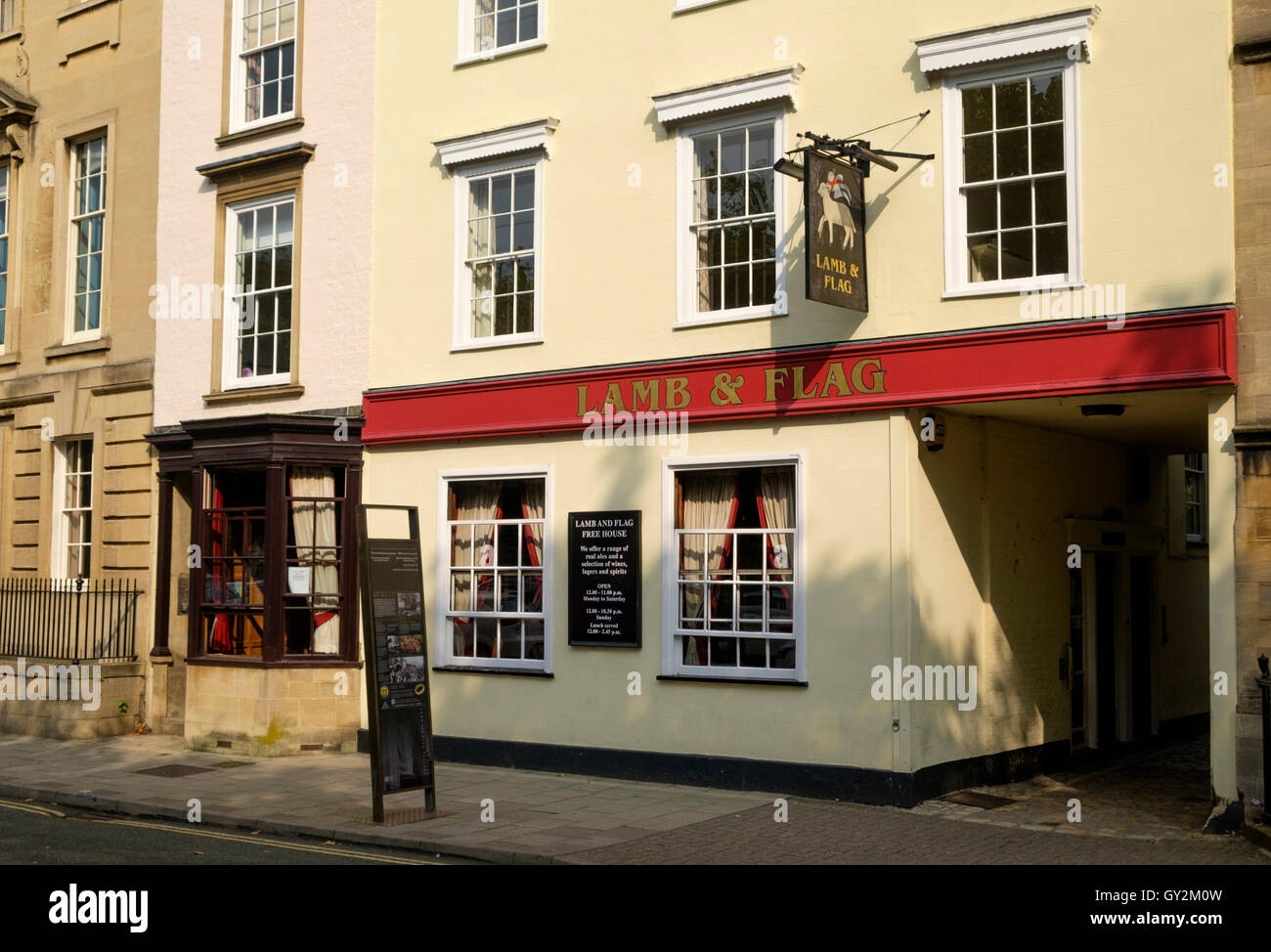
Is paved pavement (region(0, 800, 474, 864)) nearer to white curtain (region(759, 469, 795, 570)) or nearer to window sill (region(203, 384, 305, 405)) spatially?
white curtain (region(759, 469, 795, 570))

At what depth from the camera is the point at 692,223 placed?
13.3 metres

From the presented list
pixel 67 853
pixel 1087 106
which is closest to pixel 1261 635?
pixel 1087 106

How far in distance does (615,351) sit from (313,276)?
14.8 feet

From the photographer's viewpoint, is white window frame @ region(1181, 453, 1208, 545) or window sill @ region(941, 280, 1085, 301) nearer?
window sill @ region(941, 280, 1085, 301)

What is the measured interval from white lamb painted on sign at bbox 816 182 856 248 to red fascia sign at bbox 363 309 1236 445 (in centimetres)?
→ 95

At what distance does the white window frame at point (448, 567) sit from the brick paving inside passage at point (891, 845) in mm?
3456

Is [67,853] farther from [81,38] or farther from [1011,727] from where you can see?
[81,38]

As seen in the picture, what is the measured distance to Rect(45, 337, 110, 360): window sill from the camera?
1816 cm

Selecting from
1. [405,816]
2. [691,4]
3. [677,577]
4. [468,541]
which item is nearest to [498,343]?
[468,541]

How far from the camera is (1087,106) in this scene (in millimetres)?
11227

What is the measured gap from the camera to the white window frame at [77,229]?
18328mm

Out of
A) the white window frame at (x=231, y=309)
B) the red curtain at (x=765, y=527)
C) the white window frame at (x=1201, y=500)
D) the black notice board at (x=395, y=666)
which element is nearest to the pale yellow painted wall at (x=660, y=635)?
the red curtain at (x=765, y=527)

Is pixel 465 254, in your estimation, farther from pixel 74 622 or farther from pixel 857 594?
pixel 74 622

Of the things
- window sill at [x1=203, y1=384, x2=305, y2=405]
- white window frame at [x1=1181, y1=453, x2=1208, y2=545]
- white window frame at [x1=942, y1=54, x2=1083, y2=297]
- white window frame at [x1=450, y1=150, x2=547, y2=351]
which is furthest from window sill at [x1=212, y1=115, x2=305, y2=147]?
white window frame at [x1=1181, y1=453, x2=1208, y2=545]
